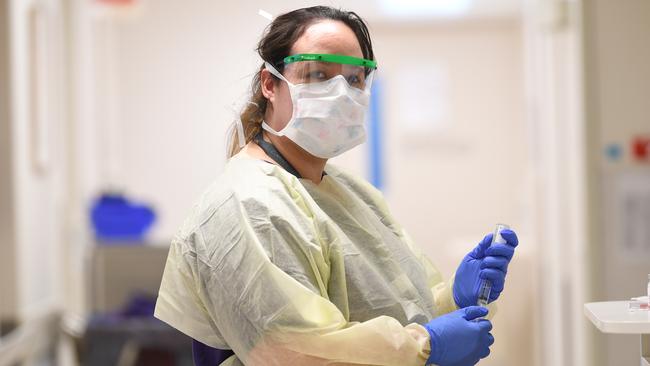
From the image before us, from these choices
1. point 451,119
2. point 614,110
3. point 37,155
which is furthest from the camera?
point 451,119

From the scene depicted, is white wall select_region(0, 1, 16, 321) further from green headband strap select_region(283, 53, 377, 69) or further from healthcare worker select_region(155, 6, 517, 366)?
green headband strap select_region(283, 53, 377, 69)

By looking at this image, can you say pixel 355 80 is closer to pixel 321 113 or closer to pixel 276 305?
pixel 321 113

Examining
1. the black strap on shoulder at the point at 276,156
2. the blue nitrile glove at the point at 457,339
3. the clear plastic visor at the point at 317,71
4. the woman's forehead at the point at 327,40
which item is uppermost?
the woman's forehead at the point at 327,40

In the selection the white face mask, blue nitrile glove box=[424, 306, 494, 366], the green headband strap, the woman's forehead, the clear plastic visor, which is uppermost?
the woman's forehead

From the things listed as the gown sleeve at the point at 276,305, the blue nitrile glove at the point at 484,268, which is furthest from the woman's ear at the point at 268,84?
the blue nitrile glove at the point at 484,268

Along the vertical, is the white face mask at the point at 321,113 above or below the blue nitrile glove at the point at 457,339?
above

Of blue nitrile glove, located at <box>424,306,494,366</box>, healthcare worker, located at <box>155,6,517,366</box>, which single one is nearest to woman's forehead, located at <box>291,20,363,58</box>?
healthcare worker, located at <box>155,6,517,366</box>

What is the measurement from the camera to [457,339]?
128cm

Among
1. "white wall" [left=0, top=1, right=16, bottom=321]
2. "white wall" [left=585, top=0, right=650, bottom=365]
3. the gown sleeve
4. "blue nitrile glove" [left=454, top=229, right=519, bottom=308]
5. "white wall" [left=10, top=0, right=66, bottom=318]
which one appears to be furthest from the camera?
"white wall" [left=10, top=0, right=66, bottom=318]

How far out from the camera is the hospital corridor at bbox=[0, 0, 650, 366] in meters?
1.30

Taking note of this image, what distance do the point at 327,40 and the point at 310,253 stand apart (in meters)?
0.35

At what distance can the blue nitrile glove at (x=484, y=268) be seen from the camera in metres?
1.38

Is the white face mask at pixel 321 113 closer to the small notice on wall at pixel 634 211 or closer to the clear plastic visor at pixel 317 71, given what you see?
the clear plastic visor at pixel 317 71

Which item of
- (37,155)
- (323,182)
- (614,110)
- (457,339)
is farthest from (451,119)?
(457,339)
